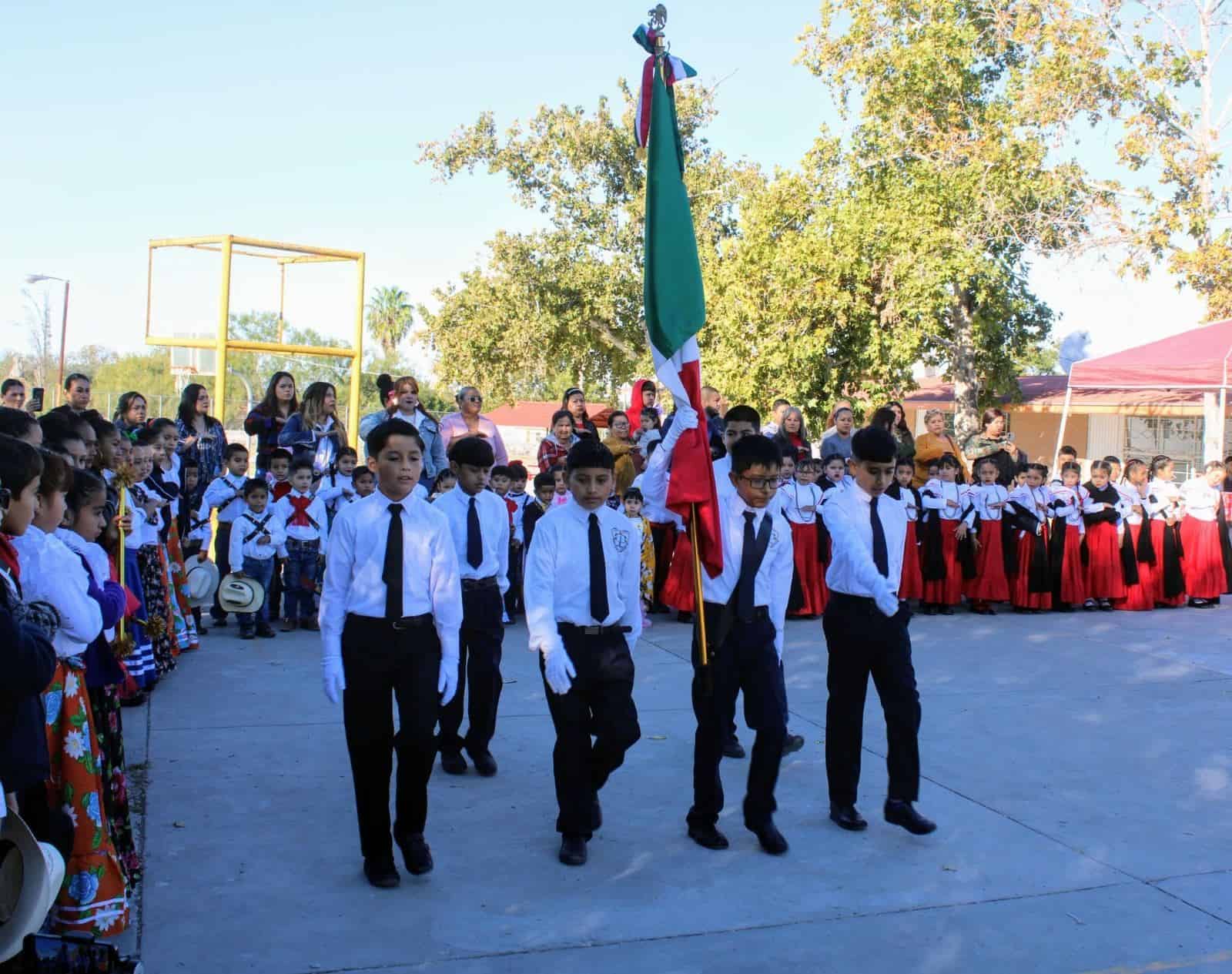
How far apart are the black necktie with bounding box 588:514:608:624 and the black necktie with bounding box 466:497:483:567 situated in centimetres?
119

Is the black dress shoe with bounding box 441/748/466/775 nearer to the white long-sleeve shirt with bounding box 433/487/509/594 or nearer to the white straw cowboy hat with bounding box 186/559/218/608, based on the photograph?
the white long-sleeve shirt with bounding box 433/487/509/594

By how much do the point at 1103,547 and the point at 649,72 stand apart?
8.66 m

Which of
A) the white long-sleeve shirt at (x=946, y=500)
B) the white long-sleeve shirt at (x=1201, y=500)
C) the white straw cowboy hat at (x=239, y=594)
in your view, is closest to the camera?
the white straw cowboy hat at (x=239, y=594)

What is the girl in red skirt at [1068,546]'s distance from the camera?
11.8 meters

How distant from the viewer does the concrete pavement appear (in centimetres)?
378

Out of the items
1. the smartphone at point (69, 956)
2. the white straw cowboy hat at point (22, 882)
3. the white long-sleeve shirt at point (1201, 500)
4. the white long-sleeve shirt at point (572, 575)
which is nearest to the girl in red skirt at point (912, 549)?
the white long-sleeve shirt at point (1201, 500)

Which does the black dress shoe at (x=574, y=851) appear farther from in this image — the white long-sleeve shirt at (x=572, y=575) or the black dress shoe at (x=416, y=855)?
the white long-sleeve shirt at (x=572, y=575)

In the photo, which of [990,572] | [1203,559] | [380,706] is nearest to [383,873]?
[380,706]

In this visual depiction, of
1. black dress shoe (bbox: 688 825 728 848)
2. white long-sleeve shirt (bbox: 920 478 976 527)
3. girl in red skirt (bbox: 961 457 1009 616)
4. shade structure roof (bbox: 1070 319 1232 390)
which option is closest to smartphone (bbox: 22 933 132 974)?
black dress shoe (bbox: 688 825 728 848)

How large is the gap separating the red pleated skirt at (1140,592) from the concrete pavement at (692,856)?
4.80 m

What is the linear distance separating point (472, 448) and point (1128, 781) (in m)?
3.61

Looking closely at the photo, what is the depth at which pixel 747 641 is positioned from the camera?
4801 mm

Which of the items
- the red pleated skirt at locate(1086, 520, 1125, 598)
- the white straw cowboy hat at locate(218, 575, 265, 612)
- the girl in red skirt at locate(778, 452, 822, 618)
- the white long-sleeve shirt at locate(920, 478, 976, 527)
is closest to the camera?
the white straw cowboy hat at locate(218, 575, 265, 612)

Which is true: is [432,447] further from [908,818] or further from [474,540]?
[908,818]
